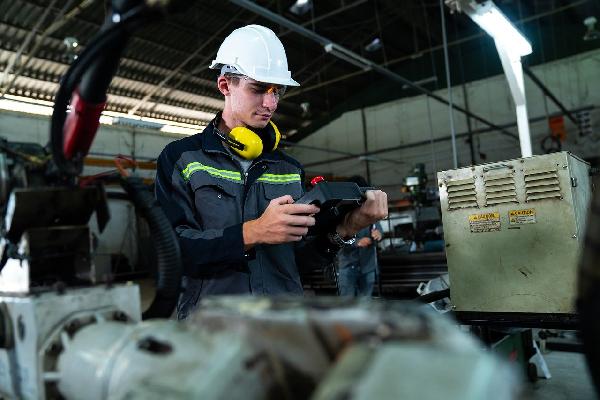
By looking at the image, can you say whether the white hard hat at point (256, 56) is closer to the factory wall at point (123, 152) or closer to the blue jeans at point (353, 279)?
the blue jeans at point (353, 279)

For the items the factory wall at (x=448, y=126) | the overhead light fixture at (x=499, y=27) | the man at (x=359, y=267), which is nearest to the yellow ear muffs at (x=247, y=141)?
the overhead light fixture at (x=499, y=27)

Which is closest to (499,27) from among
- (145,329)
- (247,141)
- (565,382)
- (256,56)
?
(256,56)

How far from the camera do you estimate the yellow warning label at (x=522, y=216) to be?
147 cm

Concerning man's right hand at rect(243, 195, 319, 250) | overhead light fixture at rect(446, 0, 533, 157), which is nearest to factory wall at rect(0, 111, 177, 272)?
overhead light fixture at rect(446, 0, 533, 157)

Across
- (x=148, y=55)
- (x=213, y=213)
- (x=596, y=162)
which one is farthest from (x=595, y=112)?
(x=213, y=213)

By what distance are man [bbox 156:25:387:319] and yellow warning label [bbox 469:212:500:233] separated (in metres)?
0.61

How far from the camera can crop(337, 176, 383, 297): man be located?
13.6 ft

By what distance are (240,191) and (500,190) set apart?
0.94 metres

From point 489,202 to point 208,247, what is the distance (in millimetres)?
1050

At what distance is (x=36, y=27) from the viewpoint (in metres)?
5.65

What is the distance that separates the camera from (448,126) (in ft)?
31.2

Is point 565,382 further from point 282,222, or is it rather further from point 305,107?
point 305,107

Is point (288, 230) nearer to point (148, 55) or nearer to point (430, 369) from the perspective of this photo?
point (430, 369)

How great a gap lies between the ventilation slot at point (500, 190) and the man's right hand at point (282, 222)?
869 mm
